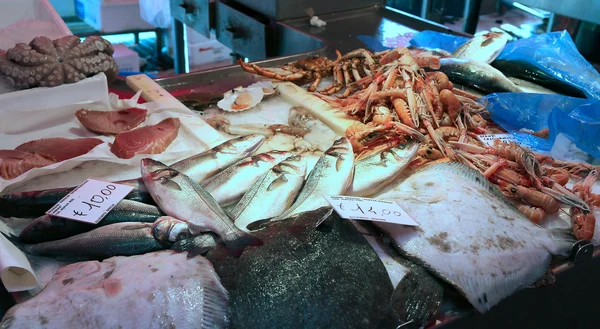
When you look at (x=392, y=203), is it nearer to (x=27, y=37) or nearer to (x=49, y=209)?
(x=49, y=209)

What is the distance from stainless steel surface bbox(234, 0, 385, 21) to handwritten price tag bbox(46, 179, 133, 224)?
284 centimetres

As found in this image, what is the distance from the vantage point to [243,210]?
1837 mm

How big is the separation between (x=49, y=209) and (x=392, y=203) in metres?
1.20

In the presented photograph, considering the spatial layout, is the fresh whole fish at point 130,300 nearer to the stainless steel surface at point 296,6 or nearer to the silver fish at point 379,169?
the silver fish at point 379,169

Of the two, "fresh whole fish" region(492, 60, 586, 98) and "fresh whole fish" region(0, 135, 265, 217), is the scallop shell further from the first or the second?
"fresh whole fish" region(492, 60, 586, 98)

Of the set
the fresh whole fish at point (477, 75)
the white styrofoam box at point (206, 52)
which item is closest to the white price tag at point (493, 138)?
the fresh whole fish at point (477, 75)

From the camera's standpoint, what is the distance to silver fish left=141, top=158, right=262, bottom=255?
159cm

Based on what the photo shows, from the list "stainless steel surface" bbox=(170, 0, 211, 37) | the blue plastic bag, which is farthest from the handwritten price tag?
"stainless steel surface" bbox=(170, 0, 211, 37)

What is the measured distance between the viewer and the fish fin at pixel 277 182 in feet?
6.26

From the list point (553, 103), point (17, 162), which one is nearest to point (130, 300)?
point (17, 162)

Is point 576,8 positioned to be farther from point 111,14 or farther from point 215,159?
point 111,14

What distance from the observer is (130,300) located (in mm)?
1372

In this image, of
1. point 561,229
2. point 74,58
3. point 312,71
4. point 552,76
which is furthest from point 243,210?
point 552,76

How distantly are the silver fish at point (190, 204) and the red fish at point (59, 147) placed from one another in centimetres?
50
